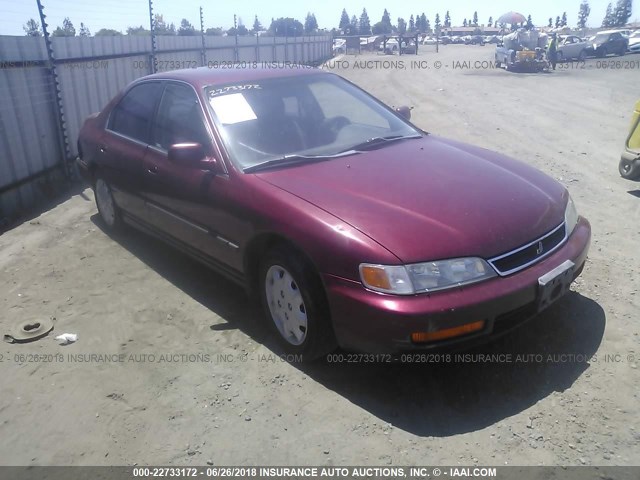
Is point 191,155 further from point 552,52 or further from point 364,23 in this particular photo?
point 364,23

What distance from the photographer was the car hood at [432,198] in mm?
2900

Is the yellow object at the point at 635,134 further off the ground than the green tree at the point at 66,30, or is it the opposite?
the green tree at the point at 66,30

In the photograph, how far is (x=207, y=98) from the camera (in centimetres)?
409

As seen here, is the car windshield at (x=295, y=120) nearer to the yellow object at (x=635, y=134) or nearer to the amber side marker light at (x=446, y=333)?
the amber side marker light at (x=446, y=333)

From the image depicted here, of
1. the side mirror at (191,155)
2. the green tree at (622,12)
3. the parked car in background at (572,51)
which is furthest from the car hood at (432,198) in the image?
the green tree at (622,12)

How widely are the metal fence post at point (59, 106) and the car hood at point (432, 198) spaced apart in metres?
5.04

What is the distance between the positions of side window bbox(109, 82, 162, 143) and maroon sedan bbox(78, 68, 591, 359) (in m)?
0.02

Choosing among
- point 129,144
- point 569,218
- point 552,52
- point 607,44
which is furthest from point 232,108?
point 607,44

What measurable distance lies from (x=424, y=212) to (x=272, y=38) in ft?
77.8

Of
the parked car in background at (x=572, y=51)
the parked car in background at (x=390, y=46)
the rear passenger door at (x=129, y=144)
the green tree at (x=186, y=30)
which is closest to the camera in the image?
the rear passenger door at (x=129, y=144)

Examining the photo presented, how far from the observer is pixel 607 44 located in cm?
3791

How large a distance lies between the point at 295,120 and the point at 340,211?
132 centimetres

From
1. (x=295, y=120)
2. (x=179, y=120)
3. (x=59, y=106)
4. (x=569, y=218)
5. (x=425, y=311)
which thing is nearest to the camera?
(x=425, y=311)

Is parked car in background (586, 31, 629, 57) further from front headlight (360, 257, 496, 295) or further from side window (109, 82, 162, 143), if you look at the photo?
front headlight (360, 257, 496, 295)
